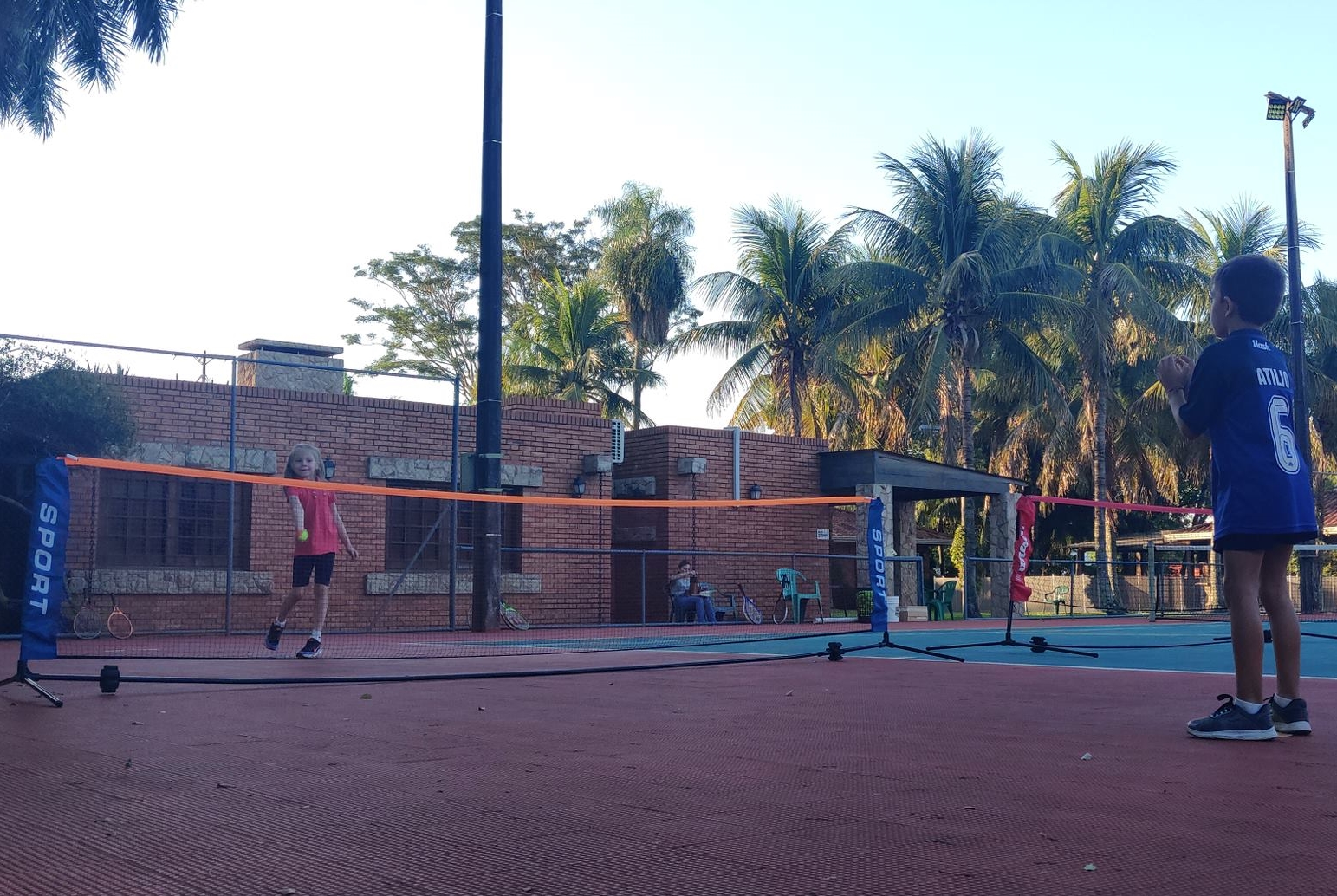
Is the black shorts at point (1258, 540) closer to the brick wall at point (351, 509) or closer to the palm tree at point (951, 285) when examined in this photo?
the brick wall at point (351, 509)

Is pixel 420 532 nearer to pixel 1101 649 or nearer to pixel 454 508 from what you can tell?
pixel 454 508

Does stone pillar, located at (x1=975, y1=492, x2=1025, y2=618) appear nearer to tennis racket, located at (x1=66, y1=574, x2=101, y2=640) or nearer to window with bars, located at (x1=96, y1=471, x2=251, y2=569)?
window with bars, located at (x1=96, y1=471, x2=251, y2=569)

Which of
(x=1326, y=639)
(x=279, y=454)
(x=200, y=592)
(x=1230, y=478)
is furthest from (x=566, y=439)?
(x=1230, y=478)

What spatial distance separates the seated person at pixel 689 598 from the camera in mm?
21391

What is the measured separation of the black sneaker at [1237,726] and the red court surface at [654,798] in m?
0.08

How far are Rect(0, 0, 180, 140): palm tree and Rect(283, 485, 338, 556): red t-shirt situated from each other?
1269 cm

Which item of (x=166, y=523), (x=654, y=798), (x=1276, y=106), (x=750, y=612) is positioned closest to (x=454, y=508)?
(x=166, y=523)

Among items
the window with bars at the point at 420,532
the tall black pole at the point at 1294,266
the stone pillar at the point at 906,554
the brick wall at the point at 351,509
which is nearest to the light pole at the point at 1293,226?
the tall black pole at the point at 1294,266

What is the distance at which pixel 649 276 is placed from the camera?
42875mm

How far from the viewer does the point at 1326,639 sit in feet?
47.2

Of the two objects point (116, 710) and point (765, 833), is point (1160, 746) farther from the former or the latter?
point (116, 710)

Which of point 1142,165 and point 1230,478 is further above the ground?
point 1142,165

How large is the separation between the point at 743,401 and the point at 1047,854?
36.3 m

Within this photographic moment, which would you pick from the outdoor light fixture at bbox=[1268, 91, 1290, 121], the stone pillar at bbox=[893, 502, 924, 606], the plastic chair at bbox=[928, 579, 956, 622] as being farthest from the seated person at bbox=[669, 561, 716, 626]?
the outdoor light fixture at bbox=[1268, 91, 1290, 121]
